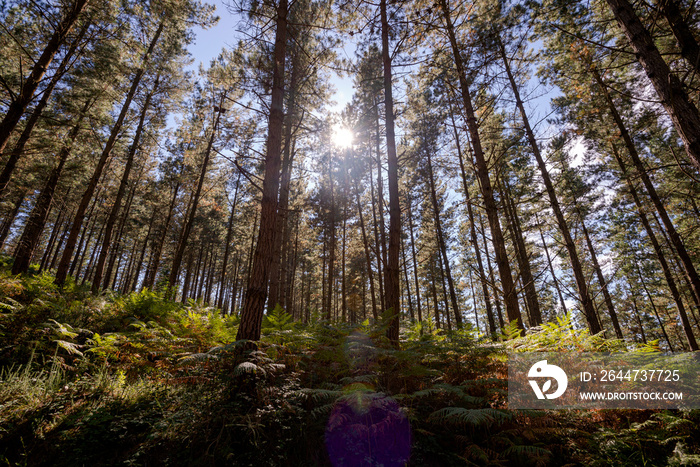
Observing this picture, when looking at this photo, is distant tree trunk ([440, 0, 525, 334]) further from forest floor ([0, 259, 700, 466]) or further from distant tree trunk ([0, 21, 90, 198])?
distant tree trunk ([0, 21, 90, 198])

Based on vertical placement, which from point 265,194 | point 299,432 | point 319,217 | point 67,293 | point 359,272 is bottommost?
point 299,432

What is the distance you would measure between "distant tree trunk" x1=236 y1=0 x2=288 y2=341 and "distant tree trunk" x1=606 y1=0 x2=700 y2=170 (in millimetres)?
6116

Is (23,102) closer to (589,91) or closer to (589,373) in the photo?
(589,373)

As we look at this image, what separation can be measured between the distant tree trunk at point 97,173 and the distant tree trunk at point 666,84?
1529cm

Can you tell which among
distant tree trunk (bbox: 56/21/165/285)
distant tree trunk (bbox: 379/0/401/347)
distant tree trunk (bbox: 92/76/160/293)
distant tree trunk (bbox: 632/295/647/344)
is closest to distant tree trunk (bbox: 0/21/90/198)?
distant tree trunk (bbox: 56/21/165/285)

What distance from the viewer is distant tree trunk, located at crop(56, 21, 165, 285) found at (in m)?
9.80

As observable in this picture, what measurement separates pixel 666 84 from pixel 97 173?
52.7ft

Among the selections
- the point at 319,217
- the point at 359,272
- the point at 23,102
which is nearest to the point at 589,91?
the point at 319,217

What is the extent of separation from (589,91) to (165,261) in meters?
39.5

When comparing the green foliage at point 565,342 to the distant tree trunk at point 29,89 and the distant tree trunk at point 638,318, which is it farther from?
the distant tree trunk at point 638,318

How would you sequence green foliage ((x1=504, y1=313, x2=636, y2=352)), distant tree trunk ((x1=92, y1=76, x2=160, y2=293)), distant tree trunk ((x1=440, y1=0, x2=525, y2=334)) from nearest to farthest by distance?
green foliage ((x1=504, y1=313, x2=636, y2=352))
distant tree trunk ((x1=440, y1=0, x2=525, y2=334))
distant tree trunk ((x1=92, y1=76, x2=160, y2=293))

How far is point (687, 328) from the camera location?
11570 mm

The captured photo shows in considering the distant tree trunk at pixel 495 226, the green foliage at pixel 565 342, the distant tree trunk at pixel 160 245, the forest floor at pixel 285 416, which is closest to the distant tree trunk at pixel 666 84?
the distant tree trunk at pixel 495 226

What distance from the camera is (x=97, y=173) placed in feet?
33.4
